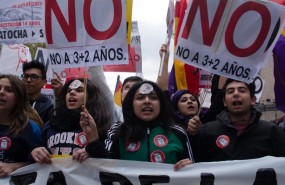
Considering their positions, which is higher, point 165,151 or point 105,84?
point 105,84

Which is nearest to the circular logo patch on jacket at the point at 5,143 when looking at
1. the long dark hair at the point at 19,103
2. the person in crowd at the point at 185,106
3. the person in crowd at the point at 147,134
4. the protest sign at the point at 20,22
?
the long dark hair at the point at 19,103

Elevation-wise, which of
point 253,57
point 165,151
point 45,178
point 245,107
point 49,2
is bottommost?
point 45,178

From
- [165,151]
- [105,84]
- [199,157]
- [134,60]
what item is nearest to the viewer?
[165,151]

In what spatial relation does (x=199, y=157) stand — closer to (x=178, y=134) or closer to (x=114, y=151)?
(x=178, y=134)

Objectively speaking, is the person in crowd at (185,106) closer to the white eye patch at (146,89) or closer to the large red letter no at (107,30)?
the white eye patch at (146,89)

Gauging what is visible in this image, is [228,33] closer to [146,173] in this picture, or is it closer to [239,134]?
[239,134]

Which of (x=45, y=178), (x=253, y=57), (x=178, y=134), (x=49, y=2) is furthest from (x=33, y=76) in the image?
(x=253, y=57)

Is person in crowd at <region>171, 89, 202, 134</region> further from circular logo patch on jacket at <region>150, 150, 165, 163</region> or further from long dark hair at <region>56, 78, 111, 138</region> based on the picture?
circular logo patch on jacket at <region>150, 150, 165, 163</region>

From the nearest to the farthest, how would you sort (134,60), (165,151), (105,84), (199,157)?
(165,151) → (199,157) → (105,84) → (134,60)

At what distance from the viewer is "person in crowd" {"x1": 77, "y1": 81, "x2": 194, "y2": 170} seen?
385cm

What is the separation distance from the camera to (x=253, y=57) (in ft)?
14.1

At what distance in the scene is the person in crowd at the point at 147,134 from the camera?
3848mm

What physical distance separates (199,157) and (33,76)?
2170 mm

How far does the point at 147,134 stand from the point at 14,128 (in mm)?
1136
